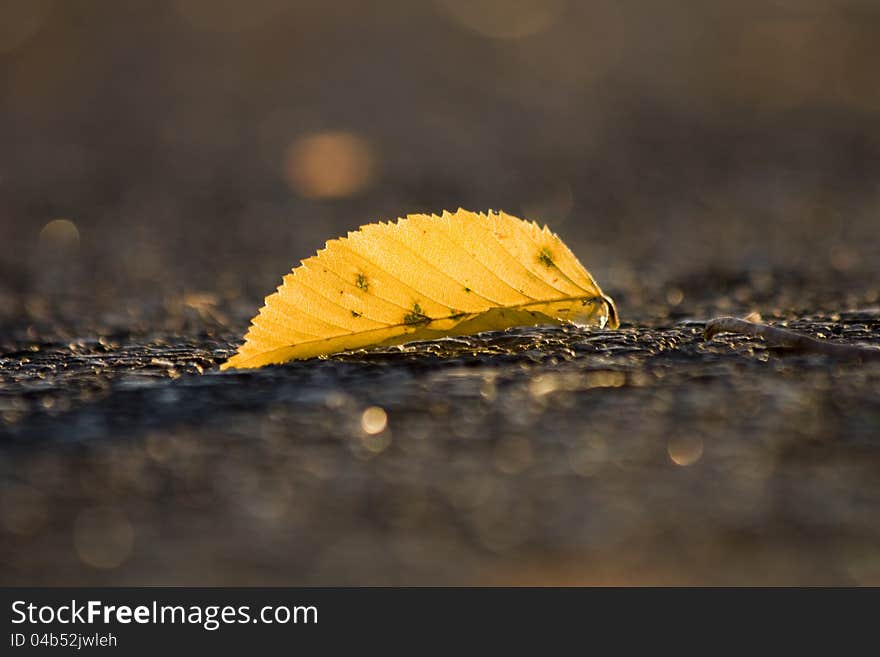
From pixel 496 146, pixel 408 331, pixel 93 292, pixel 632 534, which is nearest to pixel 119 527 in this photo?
pixel 632 534

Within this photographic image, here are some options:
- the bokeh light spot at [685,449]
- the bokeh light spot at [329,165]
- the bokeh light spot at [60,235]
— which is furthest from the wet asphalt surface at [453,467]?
the bokeh light spot at [329,165]

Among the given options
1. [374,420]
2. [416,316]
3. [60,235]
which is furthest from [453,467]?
[60,235]

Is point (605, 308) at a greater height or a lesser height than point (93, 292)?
lesser

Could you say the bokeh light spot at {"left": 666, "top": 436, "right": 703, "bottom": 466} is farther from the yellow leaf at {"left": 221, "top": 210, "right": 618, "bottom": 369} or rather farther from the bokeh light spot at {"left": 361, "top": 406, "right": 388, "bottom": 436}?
the yellow leaf at {"left": 221, "top": 210, "right": 618, "bottom": 369}

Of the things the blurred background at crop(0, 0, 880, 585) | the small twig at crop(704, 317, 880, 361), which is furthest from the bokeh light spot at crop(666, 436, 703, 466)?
the small twig at crop(704, 317, 880, 361)

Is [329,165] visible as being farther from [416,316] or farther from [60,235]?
[416,316]

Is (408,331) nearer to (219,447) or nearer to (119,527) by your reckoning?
(219,447)
